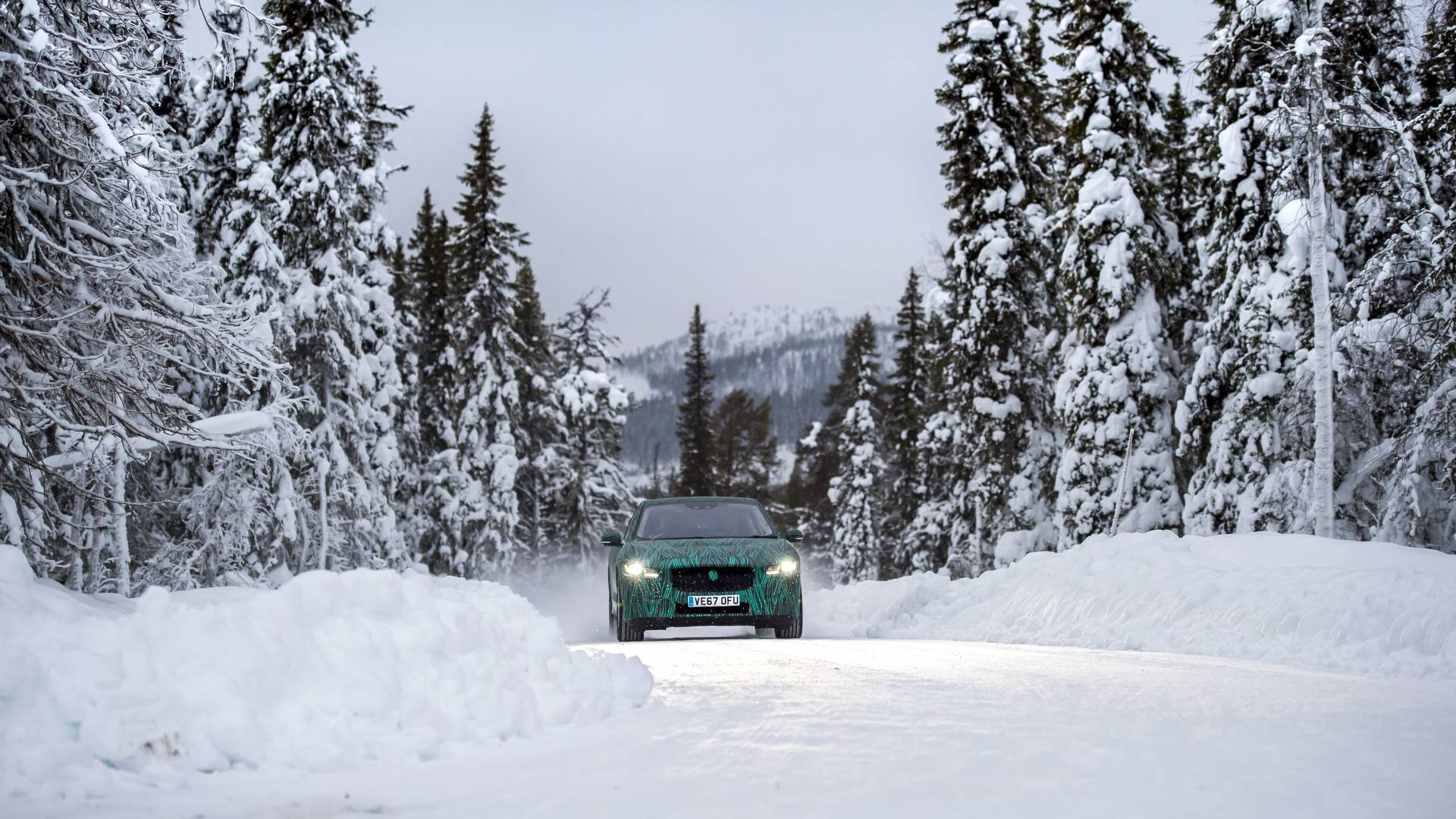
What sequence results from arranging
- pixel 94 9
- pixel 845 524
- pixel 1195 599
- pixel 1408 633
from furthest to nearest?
pixel 845 524, pixel 1195 599, pixel 94 9, pixel 1408 633

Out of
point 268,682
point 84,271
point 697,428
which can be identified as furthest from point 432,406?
point 268,682

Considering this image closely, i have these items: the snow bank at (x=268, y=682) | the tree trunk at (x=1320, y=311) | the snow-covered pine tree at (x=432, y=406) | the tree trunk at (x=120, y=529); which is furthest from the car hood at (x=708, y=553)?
the snow-covered pine tree at (x=432, y=406)

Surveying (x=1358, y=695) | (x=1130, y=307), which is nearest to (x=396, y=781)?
(x=1358, y=695)

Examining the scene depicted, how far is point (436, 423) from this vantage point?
39.2m

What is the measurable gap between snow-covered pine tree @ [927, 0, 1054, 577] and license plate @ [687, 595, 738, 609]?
18.3 metres

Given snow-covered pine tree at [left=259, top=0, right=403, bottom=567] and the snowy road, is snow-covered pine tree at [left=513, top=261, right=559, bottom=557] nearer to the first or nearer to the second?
snow-covered pine tree at [left=259, top=0, right=403, bottom=567]

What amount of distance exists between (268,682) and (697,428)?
2343 inches

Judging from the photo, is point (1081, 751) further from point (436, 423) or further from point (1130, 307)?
point (436, 423)

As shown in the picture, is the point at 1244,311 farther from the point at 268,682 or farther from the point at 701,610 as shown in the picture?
the point at 268,682

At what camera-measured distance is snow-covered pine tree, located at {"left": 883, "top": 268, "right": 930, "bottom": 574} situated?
150ft

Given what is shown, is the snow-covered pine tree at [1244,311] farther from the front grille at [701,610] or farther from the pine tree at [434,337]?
the pine tree at [434,337]

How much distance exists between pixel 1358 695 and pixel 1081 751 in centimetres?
271

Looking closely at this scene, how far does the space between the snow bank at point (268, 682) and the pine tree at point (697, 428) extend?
5505cm

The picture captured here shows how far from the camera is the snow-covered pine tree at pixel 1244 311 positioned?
22.6 meters
